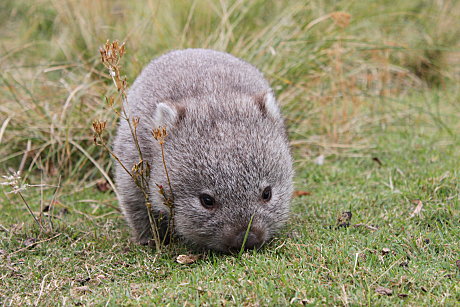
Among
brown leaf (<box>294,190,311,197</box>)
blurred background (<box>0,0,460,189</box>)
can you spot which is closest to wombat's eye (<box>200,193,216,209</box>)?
brown leaf (<box>294,190,311,197</box>)

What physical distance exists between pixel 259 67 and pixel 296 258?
380 cm

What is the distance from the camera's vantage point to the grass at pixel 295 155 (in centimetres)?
328

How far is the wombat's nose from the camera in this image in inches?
145

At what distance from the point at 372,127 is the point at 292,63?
1419mm

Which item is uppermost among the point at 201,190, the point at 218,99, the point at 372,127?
the point at 218,99

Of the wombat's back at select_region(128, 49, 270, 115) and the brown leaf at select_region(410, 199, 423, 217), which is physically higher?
the wombat's back at select_region(128, 49, 270, 115)

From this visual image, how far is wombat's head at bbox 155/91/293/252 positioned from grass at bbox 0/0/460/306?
206 mm

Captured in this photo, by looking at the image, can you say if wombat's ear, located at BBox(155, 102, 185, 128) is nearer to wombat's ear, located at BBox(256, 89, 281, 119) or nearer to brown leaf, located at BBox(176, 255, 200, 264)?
wombat's ear, located at BBox(256, 89, 281, 119)

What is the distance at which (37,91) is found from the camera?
696cm

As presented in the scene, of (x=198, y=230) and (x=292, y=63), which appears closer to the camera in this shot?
(x=198, y=230)

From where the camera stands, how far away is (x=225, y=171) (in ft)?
12.2

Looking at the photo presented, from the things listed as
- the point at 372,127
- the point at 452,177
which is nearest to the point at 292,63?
the point at 372,127

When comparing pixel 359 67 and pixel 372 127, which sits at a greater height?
pixel 359 67

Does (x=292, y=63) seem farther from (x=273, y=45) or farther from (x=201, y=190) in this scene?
(x=201, y=190)
